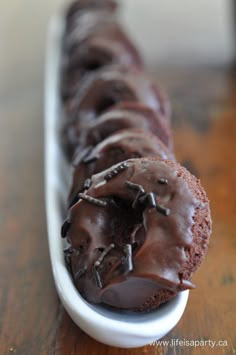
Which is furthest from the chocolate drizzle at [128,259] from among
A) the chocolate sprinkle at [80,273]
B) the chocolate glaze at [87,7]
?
the chocolate glaze at [87,7]

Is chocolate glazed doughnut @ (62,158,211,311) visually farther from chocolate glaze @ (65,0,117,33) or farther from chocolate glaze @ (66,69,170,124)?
chocolate glaze @ (65,0,117,33)

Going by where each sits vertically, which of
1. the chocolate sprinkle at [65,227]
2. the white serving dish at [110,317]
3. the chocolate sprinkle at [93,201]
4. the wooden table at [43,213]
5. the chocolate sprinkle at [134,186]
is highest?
the chocolate sprinkle at [134,186]

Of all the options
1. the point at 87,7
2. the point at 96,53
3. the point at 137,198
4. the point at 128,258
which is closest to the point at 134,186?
the point at 137,198

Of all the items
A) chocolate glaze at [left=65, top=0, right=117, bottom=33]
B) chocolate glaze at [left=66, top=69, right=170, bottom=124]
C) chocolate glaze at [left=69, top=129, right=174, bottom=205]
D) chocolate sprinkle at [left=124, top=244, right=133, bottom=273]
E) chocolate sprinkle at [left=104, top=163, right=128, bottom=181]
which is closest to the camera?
chocolate sprinkle at [left=124, top=244, right=133, bottom=273]

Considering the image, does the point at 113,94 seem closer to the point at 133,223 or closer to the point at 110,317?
the point at 133,223

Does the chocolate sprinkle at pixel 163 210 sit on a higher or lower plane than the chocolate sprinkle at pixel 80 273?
higher

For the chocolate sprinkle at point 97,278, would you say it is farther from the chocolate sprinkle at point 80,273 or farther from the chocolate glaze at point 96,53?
the chocolate glaze at point 96,53

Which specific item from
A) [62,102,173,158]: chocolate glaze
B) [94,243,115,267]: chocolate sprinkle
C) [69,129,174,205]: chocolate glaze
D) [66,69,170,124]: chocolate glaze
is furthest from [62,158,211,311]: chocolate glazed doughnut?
[66,69,170,124]: chocolate glaze

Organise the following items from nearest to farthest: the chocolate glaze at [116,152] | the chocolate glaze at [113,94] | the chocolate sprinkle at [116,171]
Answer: the chocolate sprinkle at [116,171]
the chocolate glaze at [116,152]
the chocolate glaze at [113,94]
